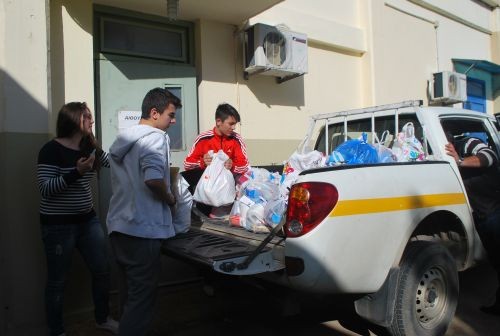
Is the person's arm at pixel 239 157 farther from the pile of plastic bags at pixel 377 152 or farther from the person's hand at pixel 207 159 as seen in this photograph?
the pile of plastic bags at pixel 377 152

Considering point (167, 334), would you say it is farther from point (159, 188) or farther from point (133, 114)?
point (133, 114)

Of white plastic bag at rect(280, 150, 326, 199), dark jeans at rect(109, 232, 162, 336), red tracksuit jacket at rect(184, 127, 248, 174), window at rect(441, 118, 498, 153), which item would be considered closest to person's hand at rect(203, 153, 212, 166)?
red tracksuit jacket at rect(184, 127, 248, 174)

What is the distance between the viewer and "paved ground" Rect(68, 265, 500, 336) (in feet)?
9.80

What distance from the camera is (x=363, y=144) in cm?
352

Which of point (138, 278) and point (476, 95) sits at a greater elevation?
point (476, 95)

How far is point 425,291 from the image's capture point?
3.17 m

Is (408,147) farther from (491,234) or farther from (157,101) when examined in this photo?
(157,101)

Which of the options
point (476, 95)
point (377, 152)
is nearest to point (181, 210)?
point (377, 152)

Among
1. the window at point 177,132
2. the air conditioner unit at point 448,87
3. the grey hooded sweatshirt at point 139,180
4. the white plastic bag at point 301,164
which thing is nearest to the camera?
the grey hooded sweatshirt at point 139,180

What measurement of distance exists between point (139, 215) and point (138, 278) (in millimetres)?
384

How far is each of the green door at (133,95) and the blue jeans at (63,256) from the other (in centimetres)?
104

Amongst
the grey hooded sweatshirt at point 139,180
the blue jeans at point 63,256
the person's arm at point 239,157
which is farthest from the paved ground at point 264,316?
the person's arm at point 239,157

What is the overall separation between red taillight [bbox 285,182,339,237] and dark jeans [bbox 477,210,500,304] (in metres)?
1.83

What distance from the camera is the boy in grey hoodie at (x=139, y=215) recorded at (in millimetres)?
2678
